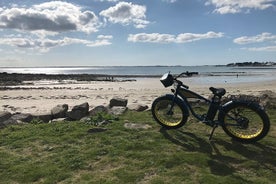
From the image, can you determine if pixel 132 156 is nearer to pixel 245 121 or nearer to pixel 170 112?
pixel 170 112

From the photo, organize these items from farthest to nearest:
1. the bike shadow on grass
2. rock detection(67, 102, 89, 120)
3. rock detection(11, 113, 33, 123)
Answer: rock detection(67, 102, 89, 120)
rock detection(11, 113, 33, 123)
the bike shadow on grass

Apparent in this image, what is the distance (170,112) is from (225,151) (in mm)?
2133

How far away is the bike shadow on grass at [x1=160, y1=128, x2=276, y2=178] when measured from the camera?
563cm

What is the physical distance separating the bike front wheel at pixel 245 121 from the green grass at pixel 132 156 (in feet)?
0.65

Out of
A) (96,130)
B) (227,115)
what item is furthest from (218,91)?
(96,130)

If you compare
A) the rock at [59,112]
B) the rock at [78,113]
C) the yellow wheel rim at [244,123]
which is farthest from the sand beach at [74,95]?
the yellow wheel rim at [244,123]

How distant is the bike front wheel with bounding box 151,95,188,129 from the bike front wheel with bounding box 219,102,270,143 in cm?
108

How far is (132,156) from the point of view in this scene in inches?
242

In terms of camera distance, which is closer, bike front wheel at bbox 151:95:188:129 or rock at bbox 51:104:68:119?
bike front wheel at bbox 151:95:188:129

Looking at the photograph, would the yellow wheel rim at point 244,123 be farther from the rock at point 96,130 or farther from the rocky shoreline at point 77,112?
the rocky shoreline at point 77,112

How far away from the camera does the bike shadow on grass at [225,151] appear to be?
5629mm

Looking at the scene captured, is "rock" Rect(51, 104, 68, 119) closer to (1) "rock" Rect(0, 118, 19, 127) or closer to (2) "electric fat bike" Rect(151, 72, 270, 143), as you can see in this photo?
(1) "rock" Rect(0, 118, 19, 127)

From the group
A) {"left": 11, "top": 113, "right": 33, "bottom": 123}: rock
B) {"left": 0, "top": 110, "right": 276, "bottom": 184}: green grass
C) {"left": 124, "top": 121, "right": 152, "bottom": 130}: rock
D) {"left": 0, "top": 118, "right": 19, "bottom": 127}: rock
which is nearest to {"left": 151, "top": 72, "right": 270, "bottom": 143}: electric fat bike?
{"left": 0, "top": 110, "right": 276, "bottom": 184}: green grass

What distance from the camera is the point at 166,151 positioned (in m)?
6.39
